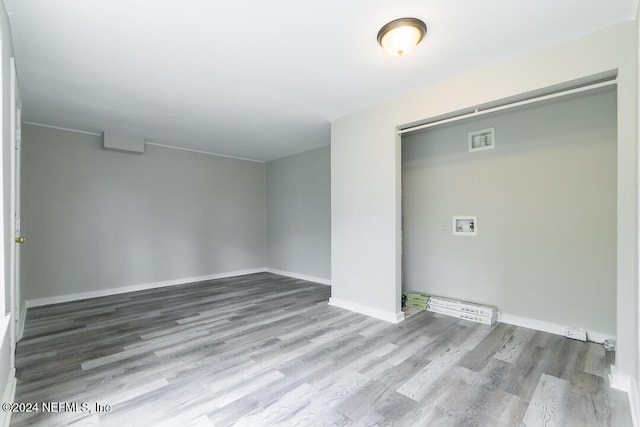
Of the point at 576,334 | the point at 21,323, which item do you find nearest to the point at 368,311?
the point at 576,334

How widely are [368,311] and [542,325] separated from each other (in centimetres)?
176

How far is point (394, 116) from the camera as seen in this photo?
3275 mm

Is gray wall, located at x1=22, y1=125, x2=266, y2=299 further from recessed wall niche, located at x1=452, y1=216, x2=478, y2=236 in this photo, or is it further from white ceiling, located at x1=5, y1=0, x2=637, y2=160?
recessed wall niche, located at x1=452, y1=216, x2=478, y2=236

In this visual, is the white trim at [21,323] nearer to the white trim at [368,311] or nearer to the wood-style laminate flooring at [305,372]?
the wood-style laminate flooring at [305,372]

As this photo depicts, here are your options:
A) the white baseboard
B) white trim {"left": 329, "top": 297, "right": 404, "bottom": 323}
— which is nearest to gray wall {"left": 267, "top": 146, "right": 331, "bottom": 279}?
white trim {"left": 329, "top": 297, "right": 404, "bottom": 323}

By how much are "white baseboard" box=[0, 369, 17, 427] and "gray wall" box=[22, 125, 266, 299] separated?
2669 millimetres

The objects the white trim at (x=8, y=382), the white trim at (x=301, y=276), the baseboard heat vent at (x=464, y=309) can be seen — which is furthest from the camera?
the white trim at (x=301, y=276)

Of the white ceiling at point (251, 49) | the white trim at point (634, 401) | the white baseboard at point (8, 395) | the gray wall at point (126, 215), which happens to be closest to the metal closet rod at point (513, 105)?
the white ceiling at point (251, 49)

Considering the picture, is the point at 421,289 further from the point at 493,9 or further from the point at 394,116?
the point at 493,9

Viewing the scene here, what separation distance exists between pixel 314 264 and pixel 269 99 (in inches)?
125

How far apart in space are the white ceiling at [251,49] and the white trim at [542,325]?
2566 millimetres

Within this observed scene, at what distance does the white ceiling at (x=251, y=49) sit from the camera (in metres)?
1.86

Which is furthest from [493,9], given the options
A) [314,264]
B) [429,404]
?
[314,264]

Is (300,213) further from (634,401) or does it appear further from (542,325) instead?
(634,401)
